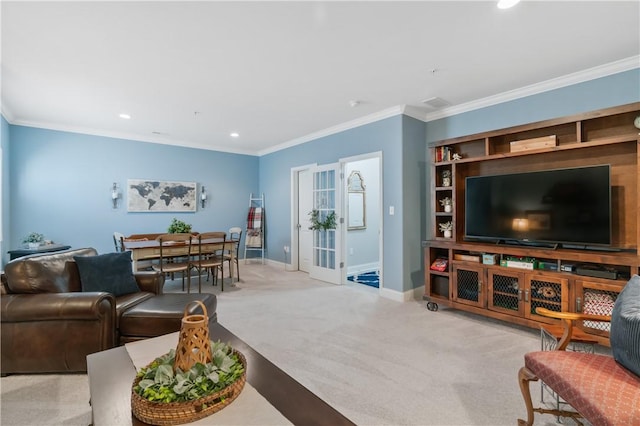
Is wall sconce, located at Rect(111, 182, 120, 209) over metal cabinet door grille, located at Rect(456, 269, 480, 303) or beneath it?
over

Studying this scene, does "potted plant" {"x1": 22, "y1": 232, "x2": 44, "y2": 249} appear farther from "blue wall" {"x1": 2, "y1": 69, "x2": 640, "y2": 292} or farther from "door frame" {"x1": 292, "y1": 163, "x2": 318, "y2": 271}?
"door frame" {"x1": 292, "y1": 163, "x2": 318, "y2": 271}

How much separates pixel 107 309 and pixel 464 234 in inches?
146

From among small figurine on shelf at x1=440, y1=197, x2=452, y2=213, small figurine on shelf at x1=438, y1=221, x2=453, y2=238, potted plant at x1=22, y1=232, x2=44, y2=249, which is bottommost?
potted plant at x1=22, y1=232, x2=44, y2=249

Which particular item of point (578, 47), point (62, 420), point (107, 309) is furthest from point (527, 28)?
point (62, 420)

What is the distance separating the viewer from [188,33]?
2418 millimetres

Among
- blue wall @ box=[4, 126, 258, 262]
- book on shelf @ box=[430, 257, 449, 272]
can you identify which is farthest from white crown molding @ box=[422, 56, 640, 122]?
blue wall @ box=[4, 126, 258, 262]

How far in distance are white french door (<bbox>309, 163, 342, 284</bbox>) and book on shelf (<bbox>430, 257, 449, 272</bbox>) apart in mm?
1747

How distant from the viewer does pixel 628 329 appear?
1.46 m

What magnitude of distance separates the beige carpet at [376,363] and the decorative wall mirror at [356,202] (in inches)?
89.9

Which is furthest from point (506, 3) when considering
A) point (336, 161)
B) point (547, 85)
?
point (336, 161)

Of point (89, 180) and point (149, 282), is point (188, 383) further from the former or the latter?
point (89, 180)

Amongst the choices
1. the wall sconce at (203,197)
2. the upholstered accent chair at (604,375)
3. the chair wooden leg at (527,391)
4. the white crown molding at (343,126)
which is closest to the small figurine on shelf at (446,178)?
the white crown molding at (343,126)

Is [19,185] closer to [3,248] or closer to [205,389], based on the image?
[3,248]

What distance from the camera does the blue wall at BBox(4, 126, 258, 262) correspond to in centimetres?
482
